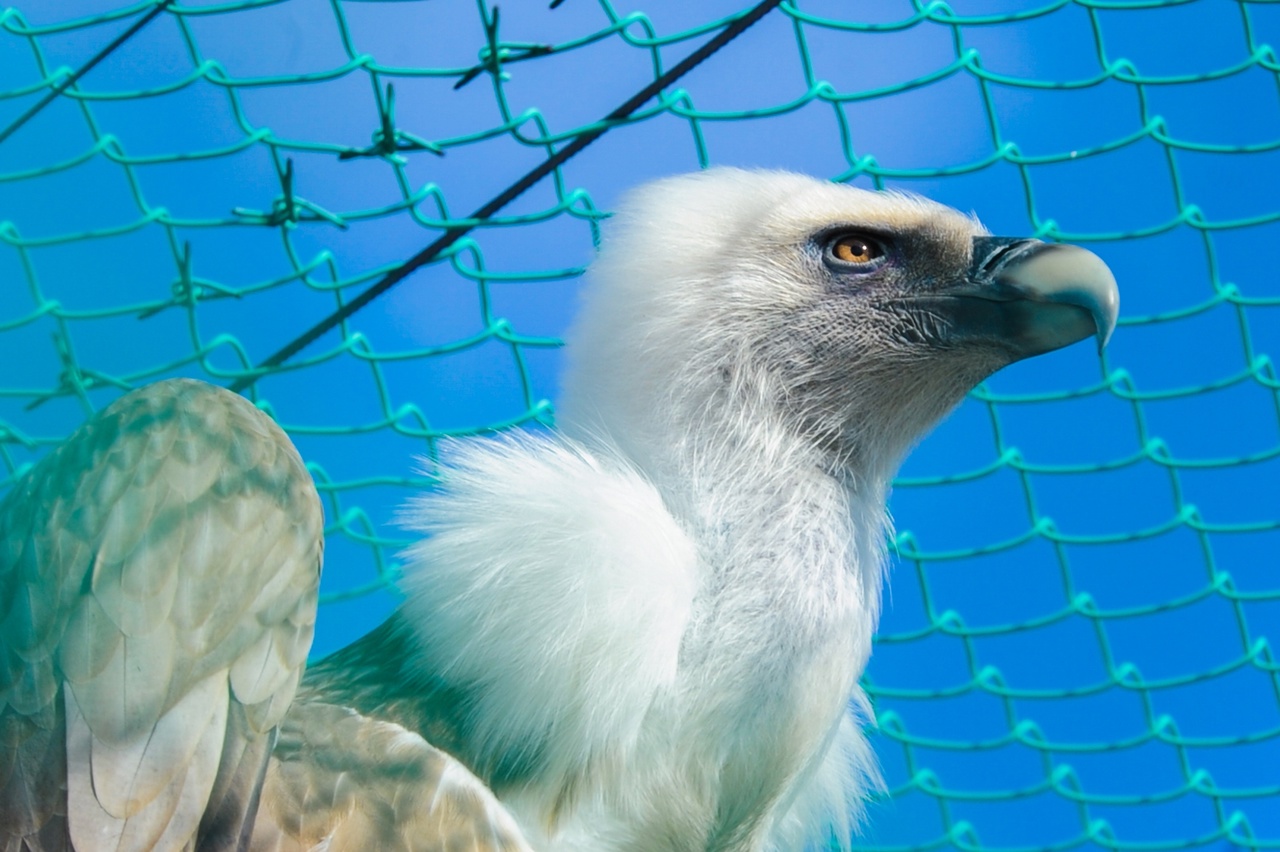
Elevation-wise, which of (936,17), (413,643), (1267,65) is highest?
(1267,65)

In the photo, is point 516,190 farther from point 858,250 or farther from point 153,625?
point 153,625

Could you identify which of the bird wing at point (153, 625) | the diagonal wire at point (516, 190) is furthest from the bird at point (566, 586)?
the diagonal wire at point (516, 190)

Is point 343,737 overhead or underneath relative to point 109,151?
underneath

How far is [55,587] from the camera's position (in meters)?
1.81

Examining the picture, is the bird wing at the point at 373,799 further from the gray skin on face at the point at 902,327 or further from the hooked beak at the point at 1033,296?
the hooked beak at the point at 1033,296

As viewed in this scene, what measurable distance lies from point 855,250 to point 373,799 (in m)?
1.15

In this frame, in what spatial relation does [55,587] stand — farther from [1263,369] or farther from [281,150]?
[1263,369]

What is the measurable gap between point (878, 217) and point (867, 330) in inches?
7.7

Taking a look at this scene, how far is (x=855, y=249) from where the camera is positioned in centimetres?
236

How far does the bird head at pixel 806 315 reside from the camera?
213 centimetres

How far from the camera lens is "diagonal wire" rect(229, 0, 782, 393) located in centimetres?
305

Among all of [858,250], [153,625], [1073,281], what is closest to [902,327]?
[858,250]

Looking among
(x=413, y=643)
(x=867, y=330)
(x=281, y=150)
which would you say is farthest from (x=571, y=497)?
(x=281, y=150)

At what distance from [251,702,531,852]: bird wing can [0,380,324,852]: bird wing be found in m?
0.07
